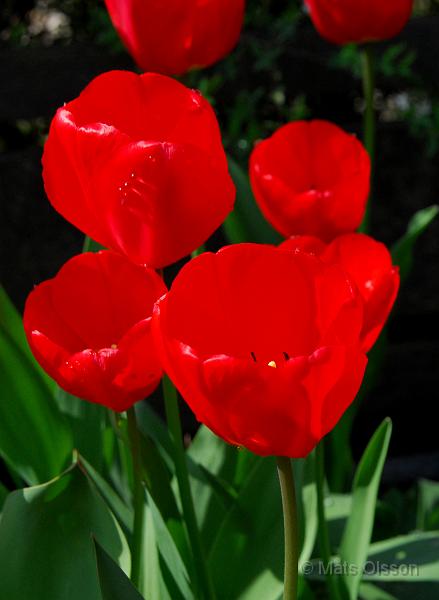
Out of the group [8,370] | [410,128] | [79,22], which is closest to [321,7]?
[8,370]

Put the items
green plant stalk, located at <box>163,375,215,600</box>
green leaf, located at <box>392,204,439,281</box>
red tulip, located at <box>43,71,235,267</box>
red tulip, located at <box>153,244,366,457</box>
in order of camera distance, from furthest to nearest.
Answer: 1. green leaf, located at <box>392,204,439,281</box>
2. green plant stalk, located at <box>163,375,215,600</box>
3. red tulip, located at <box>43,71,235,267</box>
4. red tulip, located at <box>153,244,366,457</box>

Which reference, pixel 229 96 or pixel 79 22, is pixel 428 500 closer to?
pixel 229 96

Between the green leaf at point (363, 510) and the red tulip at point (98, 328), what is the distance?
30 cm

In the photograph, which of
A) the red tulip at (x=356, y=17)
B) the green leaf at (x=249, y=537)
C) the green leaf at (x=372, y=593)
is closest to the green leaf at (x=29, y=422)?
the green leaf at (x=249, y=537)

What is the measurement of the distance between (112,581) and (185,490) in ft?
0.67

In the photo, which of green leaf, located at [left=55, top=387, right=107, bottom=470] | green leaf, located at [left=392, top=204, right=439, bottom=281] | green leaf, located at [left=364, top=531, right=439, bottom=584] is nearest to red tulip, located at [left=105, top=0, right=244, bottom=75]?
green leaf, located at [left=55, top=387, right=107, bottom=470]

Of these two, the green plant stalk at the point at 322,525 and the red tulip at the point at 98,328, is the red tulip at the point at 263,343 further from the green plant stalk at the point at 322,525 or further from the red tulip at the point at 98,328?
the green plant stalk at the point at 322,525

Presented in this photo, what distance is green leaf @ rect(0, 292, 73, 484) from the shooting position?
1.07m

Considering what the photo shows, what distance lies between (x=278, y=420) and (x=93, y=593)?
0.98 feet

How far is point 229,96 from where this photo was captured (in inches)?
80.3

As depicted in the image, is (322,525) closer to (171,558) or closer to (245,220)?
(171,558)

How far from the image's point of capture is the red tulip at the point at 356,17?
1.24m

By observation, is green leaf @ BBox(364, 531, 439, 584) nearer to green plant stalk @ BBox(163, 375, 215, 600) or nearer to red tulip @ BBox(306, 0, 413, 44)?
green plant stalk @ BBox(163, 375, 215, 600)

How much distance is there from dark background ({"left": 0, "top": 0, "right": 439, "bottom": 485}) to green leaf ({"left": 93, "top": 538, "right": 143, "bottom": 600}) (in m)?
1.21
